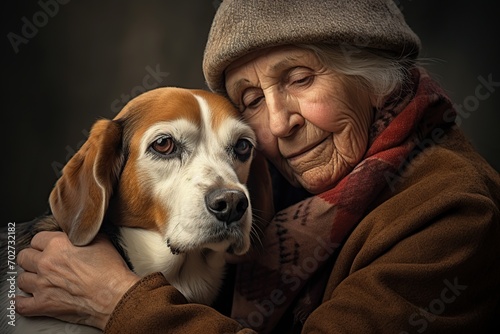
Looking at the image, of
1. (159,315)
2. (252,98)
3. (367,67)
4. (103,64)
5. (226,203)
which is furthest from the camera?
(103,64)

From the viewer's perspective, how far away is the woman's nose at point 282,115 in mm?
1870

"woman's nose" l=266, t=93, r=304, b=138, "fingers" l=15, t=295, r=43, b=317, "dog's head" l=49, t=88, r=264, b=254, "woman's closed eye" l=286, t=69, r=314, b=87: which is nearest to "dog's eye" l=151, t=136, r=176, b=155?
"dog's head" l=49, t=88, r=264, b=254

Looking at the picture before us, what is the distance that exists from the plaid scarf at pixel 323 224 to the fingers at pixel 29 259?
2.08 ft

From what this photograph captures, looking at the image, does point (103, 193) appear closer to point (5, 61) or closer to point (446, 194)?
point (5, 61)

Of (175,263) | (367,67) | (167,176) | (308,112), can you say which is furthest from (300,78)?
(175,263)

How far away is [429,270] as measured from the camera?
1418 millimetres

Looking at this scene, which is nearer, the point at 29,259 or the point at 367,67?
the point at 29,259

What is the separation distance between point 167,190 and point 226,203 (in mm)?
239

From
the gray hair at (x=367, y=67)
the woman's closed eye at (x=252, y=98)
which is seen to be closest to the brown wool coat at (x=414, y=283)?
the gray hair at (x=367, y=67)

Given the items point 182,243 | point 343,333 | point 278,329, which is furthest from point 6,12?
point 343,333

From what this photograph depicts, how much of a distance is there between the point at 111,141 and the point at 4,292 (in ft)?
1.96

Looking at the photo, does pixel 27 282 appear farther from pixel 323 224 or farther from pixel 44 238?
pixel 323 224

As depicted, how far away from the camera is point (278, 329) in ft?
6.15

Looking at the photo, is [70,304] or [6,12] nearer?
[70,304]
